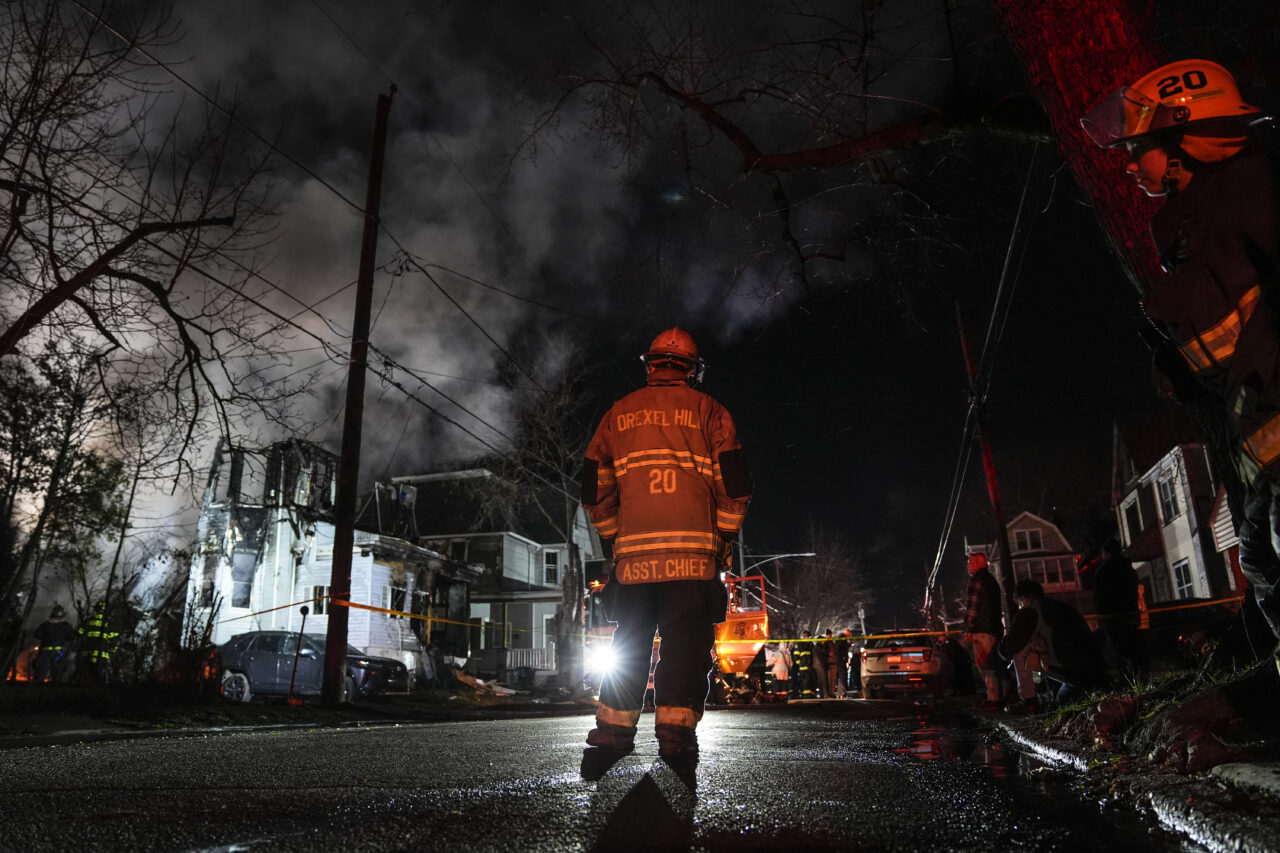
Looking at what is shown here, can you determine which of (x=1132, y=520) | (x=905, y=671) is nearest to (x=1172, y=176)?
(x=905, y=671)

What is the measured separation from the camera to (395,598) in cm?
3147

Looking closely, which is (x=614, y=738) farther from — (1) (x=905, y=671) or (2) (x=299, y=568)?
(2) (x=299, y=568)

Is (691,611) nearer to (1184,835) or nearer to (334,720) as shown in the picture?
(1184,835)

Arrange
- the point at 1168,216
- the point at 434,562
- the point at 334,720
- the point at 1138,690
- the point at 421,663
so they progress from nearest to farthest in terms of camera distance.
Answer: the point at 1168,216
the point at 1138,690
the point at 334,720
the point at 421,663
the point at 434,562

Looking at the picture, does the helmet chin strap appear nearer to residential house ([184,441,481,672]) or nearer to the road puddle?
the road puddle

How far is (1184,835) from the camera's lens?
6.72 feet

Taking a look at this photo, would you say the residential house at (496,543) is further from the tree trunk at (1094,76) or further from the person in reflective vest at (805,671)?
the tree trunk at (1094,76)

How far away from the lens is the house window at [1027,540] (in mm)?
51500

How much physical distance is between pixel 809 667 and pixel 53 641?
16489 mm

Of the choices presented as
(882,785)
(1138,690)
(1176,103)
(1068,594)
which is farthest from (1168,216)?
(1068,594)

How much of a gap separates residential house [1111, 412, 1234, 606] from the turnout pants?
20.6 meters

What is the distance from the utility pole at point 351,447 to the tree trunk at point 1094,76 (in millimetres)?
10838

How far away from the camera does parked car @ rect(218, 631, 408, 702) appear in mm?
19047

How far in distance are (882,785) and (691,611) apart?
1327 mm
